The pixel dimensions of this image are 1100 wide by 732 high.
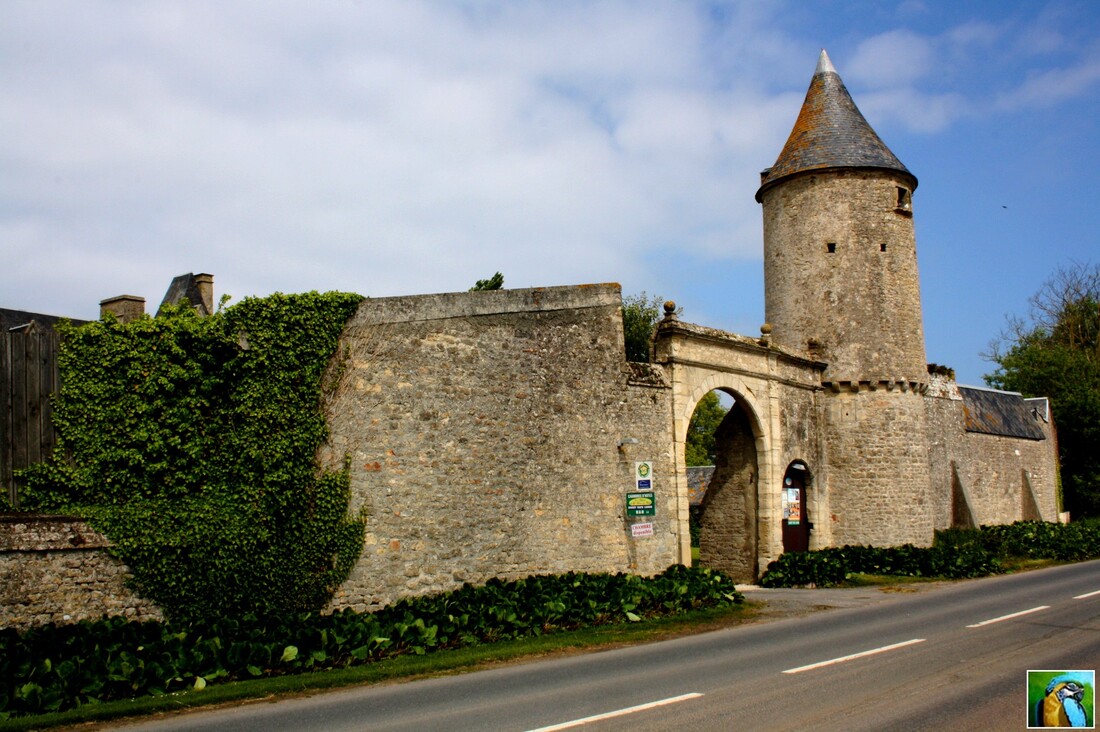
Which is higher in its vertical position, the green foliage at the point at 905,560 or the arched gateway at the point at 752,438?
the arched gateway at the point at 752,438

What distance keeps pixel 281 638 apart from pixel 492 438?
5.22 metres

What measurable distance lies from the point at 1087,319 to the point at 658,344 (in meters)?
43.6

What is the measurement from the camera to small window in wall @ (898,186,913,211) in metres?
24.0

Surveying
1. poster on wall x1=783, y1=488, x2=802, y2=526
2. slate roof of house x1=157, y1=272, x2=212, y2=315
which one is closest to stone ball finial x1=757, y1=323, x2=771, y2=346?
poster on wall x1=783, y1=488, x2=802, y2=526

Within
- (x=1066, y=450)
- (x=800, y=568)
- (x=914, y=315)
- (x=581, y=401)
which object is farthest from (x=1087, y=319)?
(x=581, y=401)

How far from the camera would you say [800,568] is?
66.0 ft

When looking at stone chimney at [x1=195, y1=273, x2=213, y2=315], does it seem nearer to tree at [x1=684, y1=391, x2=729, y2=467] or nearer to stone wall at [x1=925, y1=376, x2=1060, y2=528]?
stone wall at [x1=925, y1=376, x2=1060, y2=528]

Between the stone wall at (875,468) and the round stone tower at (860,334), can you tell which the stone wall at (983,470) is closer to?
the stone wall at (875,468)

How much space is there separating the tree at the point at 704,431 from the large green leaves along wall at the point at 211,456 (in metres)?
45.6

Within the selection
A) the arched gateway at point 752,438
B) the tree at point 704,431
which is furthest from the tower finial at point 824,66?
the tree at point 704,431

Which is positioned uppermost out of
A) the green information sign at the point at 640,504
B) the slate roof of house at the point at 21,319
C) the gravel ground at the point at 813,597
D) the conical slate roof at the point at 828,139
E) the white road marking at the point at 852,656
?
the conical slate roof at the point at 828,139

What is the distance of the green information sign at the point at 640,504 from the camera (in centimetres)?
1645

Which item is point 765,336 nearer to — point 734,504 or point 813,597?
point 734,504

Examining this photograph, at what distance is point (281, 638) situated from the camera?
10.7m
